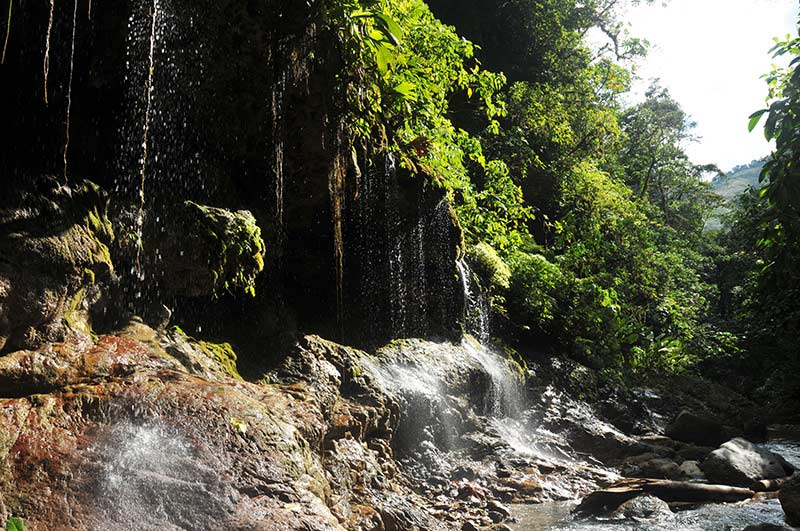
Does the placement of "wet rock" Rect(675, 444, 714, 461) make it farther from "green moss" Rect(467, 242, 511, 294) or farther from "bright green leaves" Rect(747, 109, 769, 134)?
"bright green leaves" Rect(747, 109, 769, 134)

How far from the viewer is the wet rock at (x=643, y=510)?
6477 mm

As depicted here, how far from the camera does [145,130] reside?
5570 mm

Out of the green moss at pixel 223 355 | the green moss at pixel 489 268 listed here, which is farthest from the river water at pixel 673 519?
the green moss at pixel 489 268

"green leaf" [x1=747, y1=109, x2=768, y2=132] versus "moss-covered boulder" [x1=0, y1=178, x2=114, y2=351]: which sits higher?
"green leaf" [x1=747, y1=109, x2=768, y2=132]

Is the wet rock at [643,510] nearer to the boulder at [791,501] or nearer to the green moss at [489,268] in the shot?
the boulder at [791,501]

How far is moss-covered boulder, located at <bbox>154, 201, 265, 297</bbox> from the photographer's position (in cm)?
552

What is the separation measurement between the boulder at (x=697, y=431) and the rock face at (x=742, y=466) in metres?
2.53

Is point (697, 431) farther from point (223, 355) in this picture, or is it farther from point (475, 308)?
point (223, 355)

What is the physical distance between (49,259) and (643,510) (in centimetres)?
653

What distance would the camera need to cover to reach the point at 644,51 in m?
23.3

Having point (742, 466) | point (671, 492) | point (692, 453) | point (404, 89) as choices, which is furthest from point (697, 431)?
point (404, 89)

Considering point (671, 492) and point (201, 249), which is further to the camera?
point (671, 492)

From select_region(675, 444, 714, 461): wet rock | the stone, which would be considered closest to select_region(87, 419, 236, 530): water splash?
the stone

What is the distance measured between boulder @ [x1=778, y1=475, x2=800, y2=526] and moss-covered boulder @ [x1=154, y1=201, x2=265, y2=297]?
6130 mm
